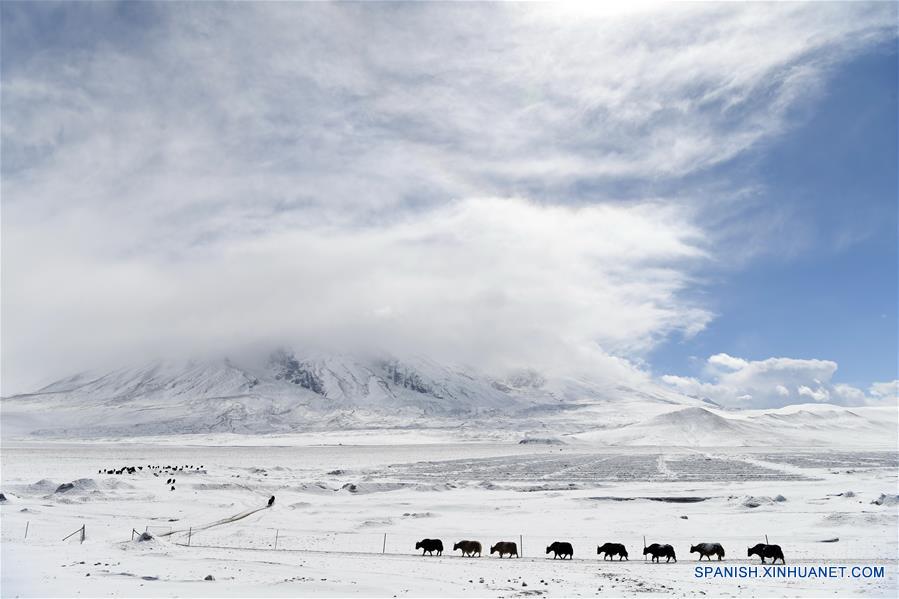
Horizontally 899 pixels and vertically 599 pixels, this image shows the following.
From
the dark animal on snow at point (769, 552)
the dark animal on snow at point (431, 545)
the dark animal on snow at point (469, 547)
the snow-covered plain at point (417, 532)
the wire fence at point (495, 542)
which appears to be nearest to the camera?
the snow-covered plain at point (417, 532)

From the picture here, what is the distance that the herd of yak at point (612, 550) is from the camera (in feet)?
83.3

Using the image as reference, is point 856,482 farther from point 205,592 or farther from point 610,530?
point 205,592

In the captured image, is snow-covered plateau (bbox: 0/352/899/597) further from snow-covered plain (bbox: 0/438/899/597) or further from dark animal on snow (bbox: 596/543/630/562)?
dark animal on snow (bbox: 596/543/630/562)

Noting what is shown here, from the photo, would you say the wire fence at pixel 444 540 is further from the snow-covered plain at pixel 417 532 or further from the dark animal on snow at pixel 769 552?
the dark animal on snow at pixel 769 552

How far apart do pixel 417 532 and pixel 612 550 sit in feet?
→ 46.4

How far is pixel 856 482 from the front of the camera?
63.6m

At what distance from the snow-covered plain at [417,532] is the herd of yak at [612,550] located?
0.62m

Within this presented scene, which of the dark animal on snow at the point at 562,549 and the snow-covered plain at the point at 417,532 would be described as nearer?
the snow-covered plain at the point at 417,532

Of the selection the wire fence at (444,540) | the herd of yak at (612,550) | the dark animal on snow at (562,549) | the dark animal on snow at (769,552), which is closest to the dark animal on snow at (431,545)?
the herd of yak at (612,550)

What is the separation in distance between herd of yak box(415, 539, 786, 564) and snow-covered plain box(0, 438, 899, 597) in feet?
2.05

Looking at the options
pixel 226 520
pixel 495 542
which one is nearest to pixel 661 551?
pixel 495 542

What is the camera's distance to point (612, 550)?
89.6ft

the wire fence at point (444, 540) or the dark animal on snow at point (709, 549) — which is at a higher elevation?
the dark animal on snow at point (709, 549)

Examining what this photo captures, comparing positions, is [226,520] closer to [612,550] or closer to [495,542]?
[495,542]
